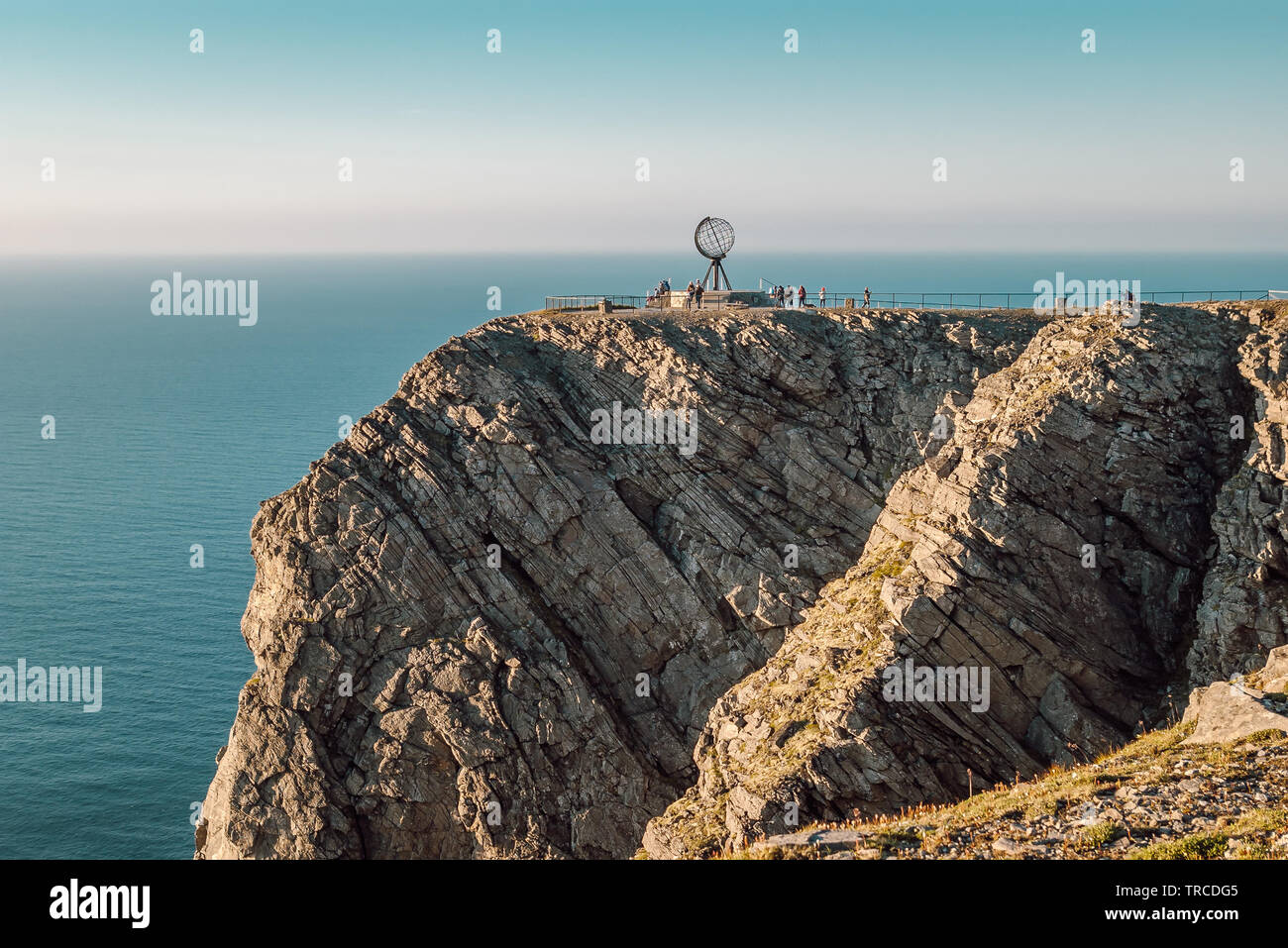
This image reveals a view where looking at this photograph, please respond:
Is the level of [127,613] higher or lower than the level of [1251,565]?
lower

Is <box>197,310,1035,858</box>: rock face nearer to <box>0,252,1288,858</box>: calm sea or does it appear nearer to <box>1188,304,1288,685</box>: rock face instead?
<box>1188,304,1288,685</box>: rock face

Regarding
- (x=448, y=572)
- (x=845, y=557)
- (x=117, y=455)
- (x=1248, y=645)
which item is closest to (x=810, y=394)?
(x=845, y=557)

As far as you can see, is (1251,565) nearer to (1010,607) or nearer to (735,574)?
(1010,607)

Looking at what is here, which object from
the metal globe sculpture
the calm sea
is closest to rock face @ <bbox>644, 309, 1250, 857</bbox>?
the metal globe sculpture

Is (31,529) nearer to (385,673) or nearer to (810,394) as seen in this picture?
(385,673)

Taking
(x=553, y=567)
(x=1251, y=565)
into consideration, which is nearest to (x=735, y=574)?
(x=553, y=567)

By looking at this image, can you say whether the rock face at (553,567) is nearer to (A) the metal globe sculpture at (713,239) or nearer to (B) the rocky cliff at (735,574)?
(B) the rocky cliff at (735,574)
